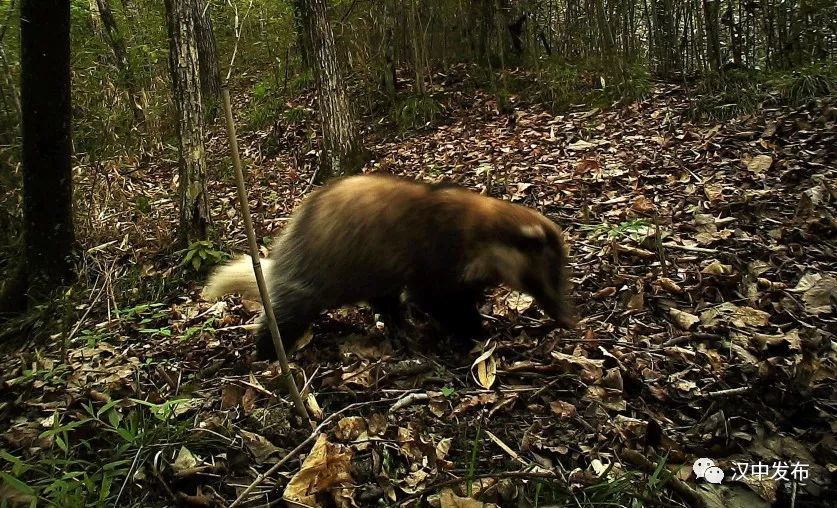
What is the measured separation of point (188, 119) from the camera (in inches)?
190

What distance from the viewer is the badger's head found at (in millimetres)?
3127

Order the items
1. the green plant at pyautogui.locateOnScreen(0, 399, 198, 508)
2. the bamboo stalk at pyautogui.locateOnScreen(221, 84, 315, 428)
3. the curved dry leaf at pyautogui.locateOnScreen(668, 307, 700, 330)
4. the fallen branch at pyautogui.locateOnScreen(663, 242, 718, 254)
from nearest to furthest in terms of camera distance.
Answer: the bamboo stalk at pyautogui.locateOnScreen(221, 84, 315, 428), the green plant at pyautogui.locateOnScreen(0, 399, 198, 508), the curved dry leaf at pyautogui.locateOnScreen(668, 307, 700, 330), the fallen branch at pyautogui.locateOnScreen(663, 242, 718, 254)

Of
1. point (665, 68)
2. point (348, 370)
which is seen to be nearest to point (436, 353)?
point (348, 370)

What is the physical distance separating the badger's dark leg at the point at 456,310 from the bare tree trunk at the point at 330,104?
3742 millimetres

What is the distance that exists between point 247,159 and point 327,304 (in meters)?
5.25

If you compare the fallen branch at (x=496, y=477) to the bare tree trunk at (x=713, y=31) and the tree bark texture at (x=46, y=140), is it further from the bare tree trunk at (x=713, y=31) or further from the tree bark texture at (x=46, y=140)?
the bare tree trunk at (x=713, y=31)

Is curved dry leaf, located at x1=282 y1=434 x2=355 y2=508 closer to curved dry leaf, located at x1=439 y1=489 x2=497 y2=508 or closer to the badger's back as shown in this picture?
curved dry leaf, located at x1=439 y1=489 x2=497 y2=508

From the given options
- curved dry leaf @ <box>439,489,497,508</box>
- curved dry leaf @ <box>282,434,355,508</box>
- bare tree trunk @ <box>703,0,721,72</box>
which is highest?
bare tree trunk @ <box>703,0,721,72</box>

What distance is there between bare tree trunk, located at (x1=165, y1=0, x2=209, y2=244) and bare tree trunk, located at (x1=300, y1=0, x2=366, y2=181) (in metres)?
1.75

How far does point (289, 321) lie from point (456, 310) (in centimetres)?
97

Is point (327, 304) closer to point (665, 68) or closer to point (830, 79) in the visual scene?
point (830, 79)

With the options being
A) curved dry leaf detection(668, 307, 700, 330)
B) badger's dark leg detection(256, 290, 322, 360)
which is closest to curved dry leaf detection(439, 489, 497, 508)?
badger's dark leg detection(256, 290, 322, 360)

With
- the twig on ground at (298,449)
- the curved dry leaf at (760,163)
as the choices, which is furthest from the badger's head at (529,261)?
the curved dry leaf at (760,163)

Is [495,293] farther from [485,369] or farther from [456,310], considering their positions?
[485,369]
